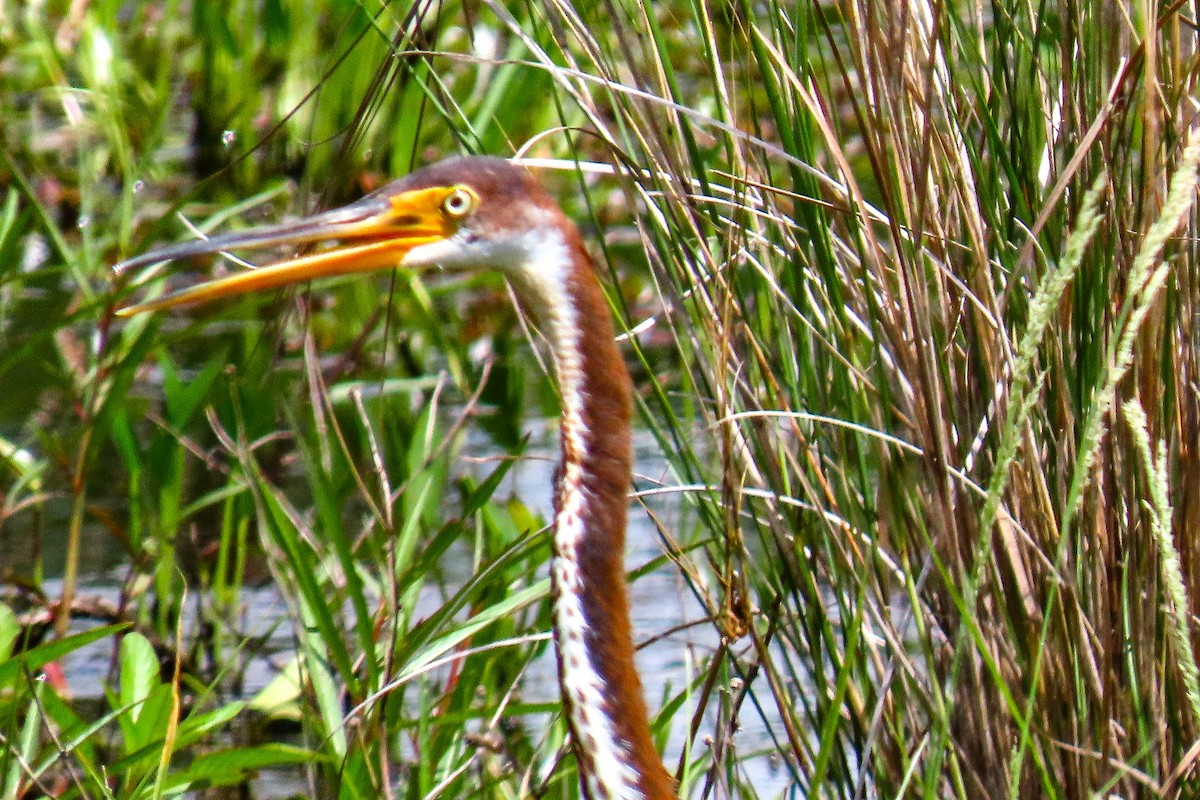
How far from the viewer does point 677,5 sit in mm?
6172

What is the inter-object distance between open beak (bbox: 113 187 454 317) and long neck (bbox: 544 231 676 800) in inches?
6.6

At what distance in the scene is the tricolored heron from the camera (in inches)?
→ 72.2

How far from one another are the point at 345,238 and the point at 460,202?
135mm

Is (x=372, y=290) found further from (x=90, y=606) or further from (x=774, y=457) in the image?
(x=774, y=457)

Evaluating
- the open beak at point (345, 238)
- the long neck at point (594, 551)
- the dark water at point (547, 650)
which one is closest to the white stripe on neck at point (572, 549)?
the long neck at point (594, 551)

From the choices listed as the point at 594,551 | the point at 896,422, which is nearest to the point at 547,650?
the point at 896,422

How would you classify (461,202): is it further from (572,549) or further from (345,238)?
(572,549)

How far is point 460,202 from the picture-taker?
1891 mm

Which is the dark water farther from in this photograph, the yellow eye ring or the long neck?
the yellow eye ring

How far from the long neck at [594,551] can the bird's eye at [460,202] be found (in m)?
0.11

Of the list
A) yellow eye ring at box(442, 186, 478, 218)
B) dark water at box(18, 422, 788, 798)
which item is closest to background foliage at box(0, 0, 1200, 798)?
yellow eye ring at box(442, 186, 478, 218)

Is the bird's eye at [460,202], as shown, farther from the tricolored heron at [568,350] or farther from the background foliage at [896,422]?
the background foliage at [896,422]

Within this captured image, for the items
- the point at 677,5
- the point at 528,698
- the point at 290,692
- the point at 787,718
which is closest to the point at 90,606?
the point at 290,692

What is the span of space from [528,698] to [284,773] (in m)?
0.41
